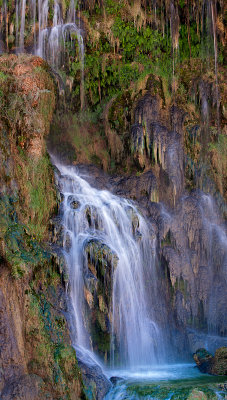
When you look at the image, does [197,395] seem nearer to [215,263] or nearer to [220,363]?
[220,363]

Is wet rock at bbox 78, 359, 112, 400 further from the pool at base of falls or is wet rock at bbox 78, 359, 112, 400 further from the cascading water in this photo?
the cascading water

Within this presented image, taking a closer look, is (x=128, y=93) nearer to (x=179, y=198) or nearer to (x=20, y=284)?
(x=179, y=198)

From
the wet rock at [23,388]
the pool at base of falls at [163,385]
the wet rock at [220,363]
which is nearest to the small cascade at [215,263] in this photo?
the wet rock at [220,363]

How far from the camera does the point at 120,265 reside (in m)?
13.5

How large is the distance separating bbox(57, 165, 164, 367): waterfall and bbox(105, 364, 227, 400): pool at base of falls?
0.95m

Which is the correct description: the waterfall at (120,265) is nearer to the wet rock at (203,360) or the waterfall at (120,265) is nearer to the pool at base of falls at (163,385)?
the pool at base of falls at (163,385)

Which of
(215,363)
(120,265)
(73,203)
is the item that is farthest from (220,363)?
(73,203)

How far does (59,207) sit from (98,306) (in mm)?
3123

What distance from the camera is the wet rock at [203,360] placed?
12.6m

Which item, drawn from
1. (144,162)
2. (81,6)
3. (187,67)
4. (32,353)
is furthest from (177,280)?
(81,6)

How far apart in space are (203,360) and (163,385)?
10.9ft

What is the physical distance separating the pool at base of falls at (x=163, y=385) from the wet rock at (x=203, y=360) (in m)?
0.27

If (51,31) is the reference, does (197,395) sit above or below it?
below

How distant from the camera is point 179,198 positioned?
60.2 feet
